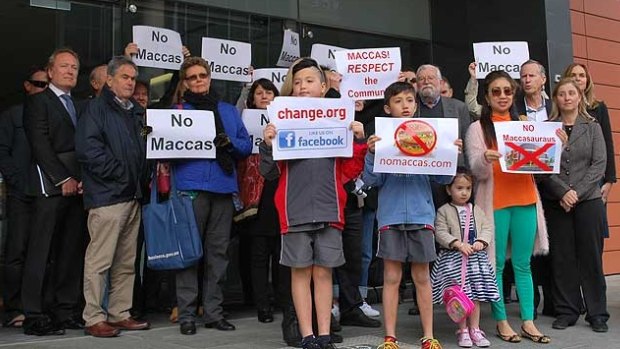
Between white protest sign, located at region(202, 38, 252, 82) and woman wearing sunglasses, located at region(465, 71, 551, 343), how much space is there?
9.14 feet

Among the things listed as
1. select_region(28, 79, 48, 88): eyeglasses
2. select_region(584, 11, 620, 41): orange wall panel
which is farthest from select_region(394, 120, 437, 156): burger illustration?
select_region(584, 11, 620, 41): orange wall panel

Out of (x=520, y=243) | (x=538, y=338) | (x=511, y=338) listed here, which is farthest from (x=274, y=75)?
(x=538, y=338)

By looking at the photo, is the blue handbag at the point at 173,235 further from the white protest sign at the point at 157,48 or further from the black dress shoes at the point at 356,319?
the white protest sign at the point at 157,48

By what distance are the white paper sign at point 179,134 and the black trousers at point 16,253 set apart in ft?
4.94

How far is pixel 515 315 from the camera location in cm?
679

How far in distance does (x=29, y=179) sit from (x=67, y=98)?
762mm

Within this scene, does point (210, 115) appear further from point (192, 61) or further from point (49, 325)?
point (49, 325)

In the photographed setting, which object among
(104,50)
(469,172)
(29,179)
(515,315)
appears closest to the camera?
(469,172)

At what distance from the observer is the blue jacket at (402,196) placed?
503 cm

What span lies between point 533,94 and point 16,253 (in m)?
4.89

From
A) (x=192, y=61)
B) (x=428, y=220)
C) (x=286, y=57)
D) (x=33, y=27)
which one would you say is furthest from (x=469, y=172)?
(x=33, y=27)

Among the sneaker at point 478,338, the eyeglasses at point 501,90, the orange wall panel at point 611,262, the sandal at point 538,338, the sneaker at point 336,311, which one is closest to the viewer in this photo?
the sneaker at point 478,338

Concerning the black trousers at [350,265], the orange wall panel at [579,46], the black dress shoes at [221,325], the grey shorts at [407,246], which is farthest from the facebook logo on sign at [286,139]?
the orange wall panel at [579,46]

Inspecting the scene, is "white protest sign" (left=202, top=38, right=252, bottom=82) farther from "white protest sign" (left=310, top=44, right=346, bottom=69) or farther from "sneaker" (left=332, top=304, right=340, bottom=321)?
"sneaker" (left=332, top=304, right=340, bottom=321)
